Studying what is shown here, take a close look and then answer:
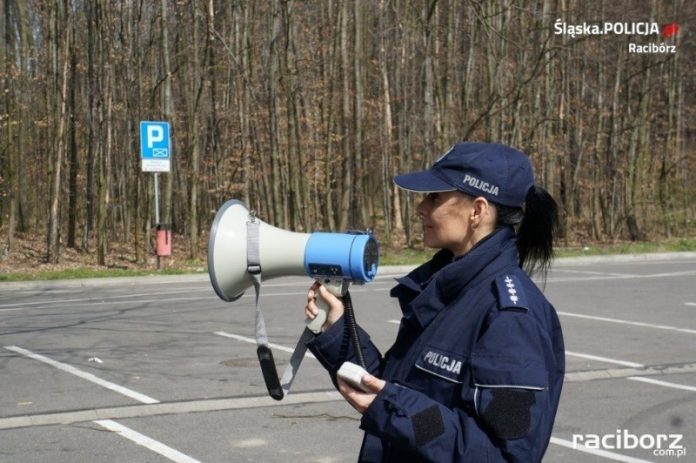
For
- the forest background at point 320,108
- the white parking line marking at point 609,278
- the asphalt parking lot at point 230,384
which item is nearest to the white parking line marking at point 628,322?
the asphalt parking lot at point 230,384

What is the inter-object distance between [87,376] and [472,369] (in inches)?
310

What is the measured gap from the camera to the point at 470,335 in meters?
2.61

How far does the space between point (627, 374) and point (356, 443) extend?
12.5 feet

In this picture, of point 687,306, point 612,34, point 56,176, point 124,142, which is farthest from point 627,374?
point 124,142

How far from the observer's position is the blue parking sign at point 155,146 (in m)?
22.4

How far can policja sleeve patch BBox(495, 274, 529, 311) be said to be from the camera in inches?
101

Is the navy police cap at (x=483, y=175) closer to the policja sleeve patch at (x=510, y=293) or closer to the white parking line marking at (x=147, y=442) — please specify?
the policja sleeve patch at (x=510, y=293)

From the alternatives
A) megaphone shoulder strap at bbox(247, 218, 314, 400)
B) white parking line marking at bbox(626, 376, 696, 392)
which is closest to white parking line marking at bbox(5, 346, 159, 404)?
white parking line marking at bbox(626, 376, 696, 392)

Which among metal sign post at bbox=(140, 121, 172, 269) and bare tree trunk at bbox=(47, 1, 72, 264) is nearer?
metal sign post at bbox=(140, 121, 172, 269)

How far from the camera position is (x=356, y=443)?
725 cm

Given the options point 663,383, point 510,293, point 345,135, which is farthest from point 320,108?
point 510,293

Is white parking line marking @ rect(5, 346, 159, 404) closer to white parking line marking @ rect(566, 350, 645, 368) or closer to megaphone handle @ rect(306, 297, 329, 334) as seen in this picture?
white parking line marking @ rect(566, 350, 645, 368)

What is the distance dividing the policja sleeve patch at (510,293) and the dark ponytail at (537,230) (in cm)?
28

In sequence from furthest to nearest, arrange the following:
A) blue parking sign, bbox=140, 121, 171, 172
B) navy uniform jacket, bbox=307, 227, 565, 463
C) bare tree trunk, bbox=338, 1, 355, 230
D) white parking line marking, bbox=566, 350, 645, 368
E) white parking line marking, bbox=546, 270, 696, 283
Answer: bare tree trunk, bbox=338, 1, 355, 230 → blue parking sign, bbox=140, 121, 171, 172 → white parking line marking, bbox=546, 270, 696, 283 → white parking line marking, bbox=566, 350, 645, 368 → navy uniform jacket, bbox=307, 227, 565, 463
